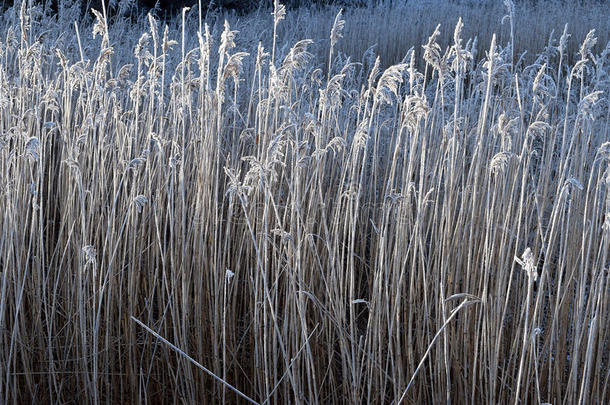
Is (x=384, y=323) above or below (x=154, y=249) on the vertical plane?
below

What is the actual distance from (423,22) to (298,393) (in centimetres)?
780

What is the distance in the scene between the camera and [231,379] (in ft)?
6.25

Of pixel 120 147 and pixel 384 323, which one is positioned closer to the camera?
pixel 384 323

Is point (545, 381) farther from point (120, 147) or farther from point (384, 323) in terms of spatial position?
point (120, 147)

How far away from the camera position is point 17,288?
1.77m

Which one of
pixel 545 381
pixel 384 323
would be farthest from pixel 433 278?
pixel 545 381

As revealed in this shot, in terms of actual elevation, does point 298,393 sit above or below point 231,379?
above

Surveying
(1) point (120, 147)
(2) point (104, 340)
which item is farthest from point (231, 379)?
(1) point (120, 147)

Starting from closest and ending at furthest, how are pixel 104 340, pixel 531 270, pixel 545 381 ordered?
1. pixel 531 270
2. pixel 545 381
3. pixel 104 340

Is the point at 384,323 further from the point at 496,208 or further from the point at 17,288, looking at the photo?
the point at 17,288

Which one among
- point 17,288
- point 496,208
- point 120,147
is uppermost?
point 120,147

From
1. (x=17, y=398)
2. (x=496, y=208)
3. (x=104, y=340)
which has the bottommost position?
(x=17, y=398)

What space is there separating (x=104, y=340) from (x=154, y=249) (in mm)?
287

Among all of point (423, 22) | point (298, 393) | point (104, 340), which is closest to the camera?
point (298, 393)
